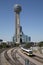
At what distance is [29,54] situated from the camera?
4538 cm
